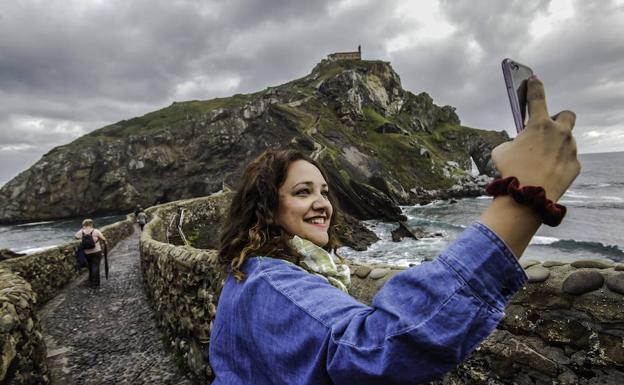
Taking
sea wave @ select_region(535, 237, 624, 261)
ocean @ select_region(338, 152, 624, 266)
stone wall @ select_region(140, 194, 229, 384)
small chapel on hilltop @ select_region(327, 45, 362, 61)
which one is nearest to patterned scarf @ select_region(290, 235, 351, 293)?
stone wall @ select_region(140, 194, 229, 384)

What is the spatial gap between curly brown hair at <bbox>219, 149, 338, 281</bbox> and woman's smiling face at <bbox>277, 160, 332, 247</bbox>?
0.11 feet

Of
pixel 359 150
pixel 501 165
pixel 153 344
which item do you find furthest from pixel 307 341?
pixel 359 150

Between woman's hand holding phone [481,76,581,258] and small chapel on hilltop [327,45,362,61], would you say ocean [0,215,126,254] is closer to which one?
woman's hand holding phone [481,76,581,258]

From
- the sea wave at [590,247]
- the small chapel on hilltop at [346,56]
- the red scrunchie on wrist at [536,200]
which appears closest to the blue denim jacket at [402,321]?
the red scrunchie on wrist at [536,200]

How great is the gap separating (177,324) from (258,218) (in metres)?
5.85

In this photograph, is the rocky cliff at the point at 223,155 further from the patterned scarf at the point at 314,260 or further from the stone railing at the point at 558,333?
the patterned scarf at the point at 314,260

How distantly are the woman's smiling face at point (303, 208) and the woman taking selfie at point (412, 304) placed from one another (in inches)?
11.3


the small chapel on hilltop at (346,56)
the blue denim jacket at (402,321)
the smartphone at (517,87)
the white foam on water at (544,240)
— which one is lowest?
the white foam on water at (544,240)

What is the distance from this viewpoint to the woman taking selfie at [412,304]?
2.45ft

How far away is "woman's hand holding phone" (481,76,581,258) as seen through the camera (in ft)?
2.67

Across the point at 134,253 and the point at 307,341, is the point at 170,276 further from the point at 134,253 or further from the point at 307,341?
the point at 134,253

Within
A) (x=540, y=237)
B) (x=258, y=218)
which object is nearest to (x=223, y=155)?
(x=540, y=237)

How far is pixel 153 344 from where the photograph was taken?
22.8 feet

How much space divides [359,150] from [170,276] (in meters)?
48.0
